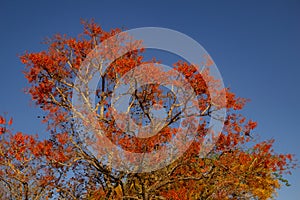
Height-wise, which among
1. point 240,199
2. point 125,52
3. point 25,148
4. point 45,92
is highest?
point 125,52

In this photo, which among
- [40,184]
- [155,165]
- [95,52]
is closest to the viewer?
[155,165]

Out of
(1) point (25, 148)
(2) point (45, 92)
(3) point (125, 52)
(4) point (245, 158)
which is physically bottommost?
(4) point (245, 158)

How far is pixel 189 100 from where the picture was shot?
1493 cm

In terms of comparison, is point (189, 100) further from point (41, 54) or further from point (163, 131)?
point (41, 54)

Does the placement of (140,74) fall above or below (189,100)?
above

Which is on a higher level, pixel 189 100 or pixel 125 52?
pixel 125 52

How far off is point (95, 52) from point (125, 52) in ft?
4.12

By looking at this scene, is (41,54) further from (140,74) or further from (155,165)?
(155,165)

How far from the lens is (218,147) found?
15.8 m

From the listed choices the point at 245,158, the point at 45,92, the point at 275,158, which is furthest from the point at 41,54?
the point at 275,158

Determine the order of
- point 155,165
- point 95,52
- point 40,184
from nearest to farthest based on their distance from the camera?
point 155,165, point 95,52, point 40,184

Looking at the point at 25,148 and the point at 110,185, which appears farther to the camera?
the point at 25,148

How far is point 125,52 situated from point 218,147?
5623 millimetres

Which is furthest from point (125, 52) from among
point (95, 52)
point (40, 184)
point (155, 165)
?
point (40, 184)
